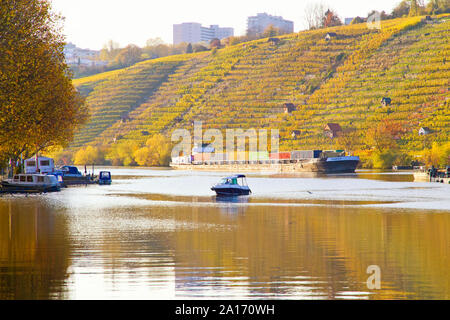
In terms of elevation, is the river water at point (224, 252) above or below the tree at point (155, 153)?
below

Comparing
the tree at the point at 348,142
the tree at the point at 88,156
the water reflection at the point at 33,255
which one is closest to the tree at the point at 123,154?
the tree at the point at 88,156

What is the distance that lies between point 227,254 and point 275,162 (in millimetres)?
124088

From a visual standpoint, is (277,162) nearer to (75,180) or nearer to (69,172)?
(69,172)

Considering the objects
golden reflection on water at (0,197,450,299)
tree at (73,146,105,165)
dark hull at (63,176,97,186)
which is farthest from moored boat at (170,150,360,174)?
golden reflection on water at (0,197,450,299)

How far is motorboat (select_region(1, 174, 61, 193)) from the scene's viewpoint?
6488cm

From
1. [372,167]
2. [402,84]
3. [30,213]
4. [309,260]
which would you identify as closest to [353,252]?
[309,260]

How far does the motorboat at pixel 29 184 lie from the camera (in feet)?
213

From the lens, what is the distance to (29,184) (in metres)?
65.1

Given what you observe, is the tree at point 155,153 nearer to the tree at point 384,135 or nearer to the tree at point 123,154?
the tree at point 123,154

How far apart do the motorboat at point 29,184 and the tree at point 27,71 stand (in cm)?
844

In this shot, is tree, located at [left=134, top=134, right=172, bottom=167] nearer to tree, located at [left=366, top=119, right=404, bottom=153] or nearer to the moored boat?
the moored boat

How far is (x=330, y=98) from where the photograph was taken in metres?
178

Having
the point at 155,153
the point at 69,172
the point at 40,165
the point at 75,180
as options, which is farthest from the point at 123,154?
the point at 40,165
